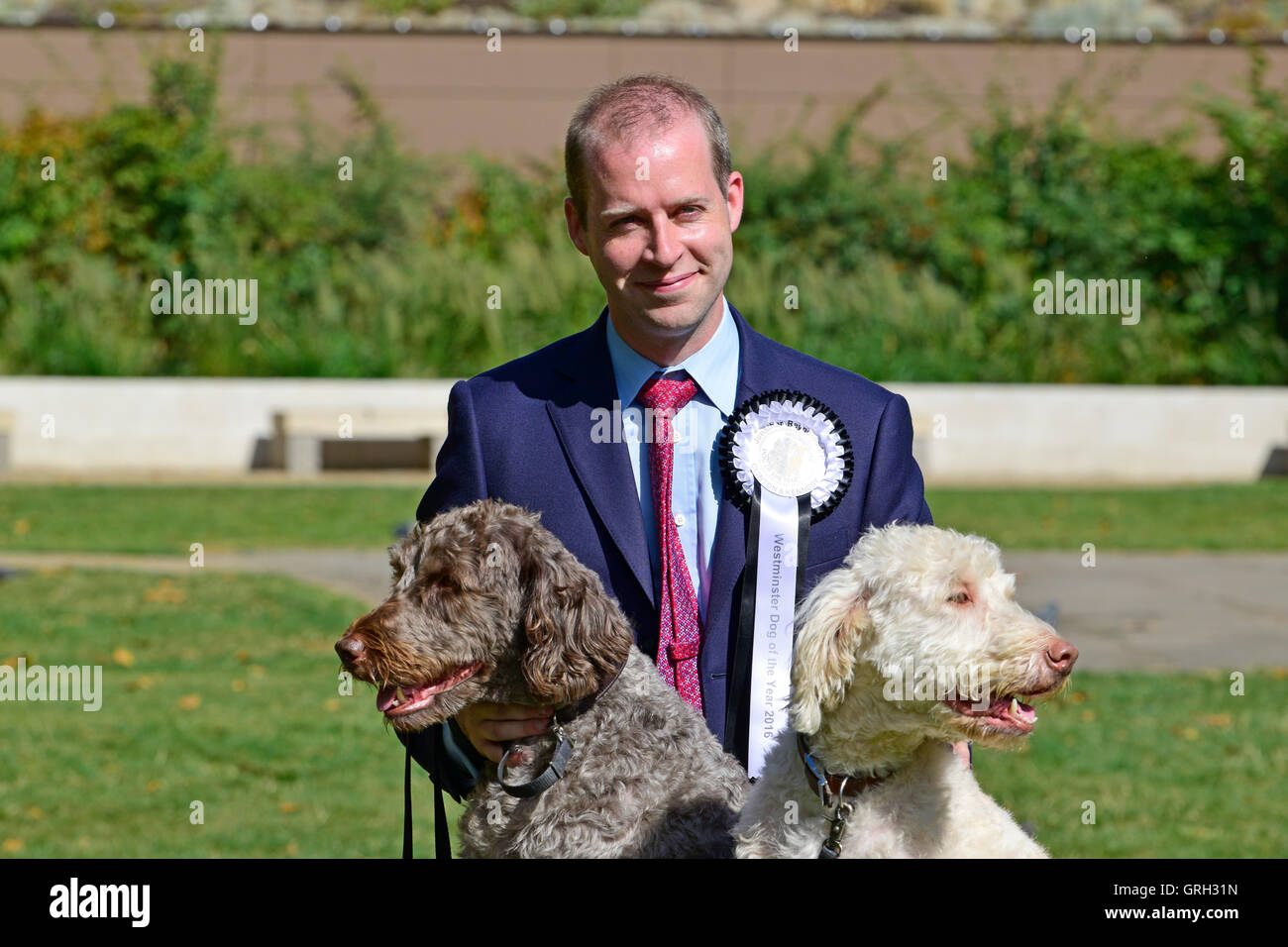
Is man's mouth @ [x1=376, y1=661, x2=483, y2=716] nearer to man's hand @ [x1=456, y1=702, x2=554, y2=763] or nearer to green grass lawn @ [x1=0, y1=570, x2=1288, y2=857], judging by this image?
man's hand @ [x1=456, y1=702, x2=554, y2=763]

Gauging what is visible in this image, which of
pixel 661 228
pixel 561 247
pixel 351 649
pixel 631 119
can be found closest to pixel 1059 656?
pixel 661 228

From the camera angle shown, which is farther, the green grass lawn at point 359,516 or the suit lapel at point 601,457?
the green grass lawn at point 359,516

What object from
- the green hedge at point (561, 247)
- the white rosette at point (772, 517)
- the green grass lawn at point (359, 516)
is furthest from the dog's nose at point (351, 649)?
the green hedge at point (561, 247)

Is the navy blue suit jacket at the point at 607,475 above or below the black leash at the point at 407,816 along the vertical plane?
above

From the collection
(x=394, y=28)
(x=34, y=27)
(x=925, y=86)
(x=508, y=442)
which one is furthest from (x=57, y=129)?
(x=508, y=442)

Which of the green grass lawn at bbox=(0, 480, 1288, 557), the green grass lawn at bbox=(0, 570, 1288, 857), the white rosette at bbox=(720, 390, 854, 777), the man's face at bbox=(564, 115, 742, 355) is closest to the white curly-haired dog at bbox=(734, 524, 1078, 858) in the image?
the white rosette at bbox=(720, 390, 854, 777)

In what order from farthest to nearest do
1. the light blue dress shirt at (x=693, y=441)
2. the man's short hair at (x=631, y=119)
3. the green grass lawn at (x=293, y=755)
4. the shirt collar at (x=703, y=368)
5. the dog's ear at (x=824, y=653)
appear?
1. the green grass lawn at (x=293, y=755)
2. the shirt collar at (x=703, y=368)
3. the light blue dress shirt at (x=693, y=441)
4. the man's short hair at (x=631, y=119)
5. the dog's ear at (x=824, y=653)

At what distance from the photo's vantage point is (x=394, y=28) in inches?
904

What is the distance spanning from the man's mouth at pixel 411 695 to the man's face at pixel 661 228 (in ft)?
3.57

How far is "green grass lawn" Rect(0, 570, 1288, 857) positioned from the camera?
6883 millimetres

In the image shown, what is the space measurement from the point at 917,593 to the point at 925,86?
21.0 meters

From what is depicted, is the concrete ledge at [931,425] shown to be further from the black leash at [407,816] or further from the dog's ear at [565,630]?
the dog's ear at [565,630]

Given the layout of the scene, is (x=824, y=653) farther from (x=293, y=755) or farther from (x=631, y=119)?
(x=293, y=755)

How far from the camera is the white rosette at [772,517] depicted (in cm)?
396
